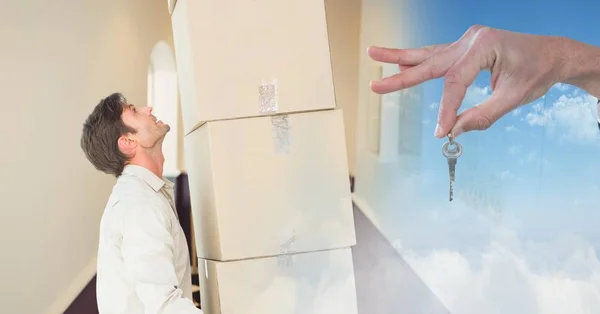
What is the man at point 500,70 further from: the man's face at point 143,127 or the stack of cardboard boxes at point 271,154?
the man's face at point 143,127

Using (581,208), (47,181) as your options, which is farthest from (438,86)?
(47,181)

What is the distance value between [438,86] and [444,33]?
0.13 metres

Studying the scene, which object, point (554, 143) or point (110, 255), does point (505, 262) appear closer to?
point (554, 143)

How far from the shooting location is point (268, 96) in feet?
5.28

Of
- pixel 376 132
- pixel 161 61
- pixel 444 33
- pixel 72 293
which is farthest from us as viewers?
pixel 161 61

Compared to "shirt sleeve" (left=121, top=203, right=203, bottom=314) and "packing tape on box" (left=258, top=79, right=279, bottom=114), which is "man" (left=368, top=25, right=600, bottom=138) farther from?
"shirt sleeve" (left=121, top=203, right=203, bottom=314)

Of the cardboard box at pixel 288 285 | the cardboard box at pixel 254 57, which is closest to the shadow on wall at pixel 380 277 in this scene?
the cardboard box at pixel 288 285

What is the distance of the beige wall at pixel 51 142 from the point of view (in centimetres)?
245

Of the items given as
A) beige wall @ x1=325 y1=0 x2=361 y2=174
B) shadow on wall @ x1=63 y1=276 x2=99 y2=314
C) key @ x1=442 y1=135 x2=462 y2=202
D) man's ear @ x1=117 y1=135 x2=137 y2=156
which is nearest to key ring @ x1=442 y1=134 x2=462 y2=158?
key @ x1=442 y1=135 x2=462 y2=202

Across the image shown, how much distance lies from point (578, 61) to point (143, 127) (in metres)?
1.08

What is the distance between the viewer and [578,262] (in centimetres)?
138

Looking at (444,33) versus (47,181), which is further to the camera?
(47,181)

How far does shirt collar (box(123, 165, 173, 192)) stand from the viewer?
172 cm

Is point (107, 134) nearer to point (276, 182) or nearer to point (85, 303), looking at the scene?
point (276, 182)
